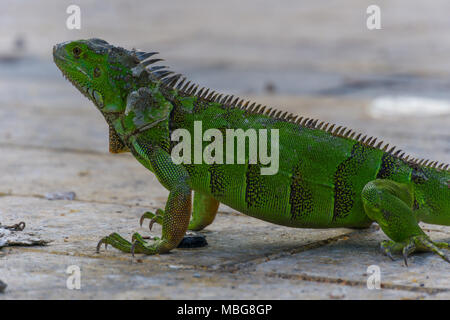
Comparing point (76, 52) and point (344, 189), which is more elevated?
point (76, 52)

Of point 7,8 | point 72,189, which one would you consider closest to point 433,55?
point 72,189

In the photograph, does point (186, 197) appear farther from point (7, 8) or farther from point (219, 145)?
point (7, 8)

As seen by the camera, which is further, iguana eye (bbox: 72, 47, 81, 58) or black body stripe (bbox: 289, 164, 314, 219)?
iguana eye (bbox: 72, 47, 81, 58)

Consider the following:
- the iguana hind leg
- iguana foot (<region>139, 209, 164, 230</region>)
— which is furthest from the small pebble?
the iguana hind leg

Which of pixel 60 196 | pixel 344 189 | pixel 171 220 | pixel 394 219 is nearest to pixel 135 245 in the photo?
pixel 171 220

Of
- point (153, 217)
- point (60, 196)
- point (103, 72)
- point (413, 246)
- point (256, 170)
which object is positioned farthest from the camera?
point (60, 196)

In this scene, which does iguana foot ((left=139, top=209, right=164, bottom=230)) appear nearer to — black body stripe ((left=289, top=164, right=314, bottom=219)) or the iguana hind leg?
black body stripe ((left=289, top=164, right=314, bottom=219))

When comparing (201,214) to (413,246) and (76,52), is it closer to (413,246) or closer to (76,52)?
(76,52)
